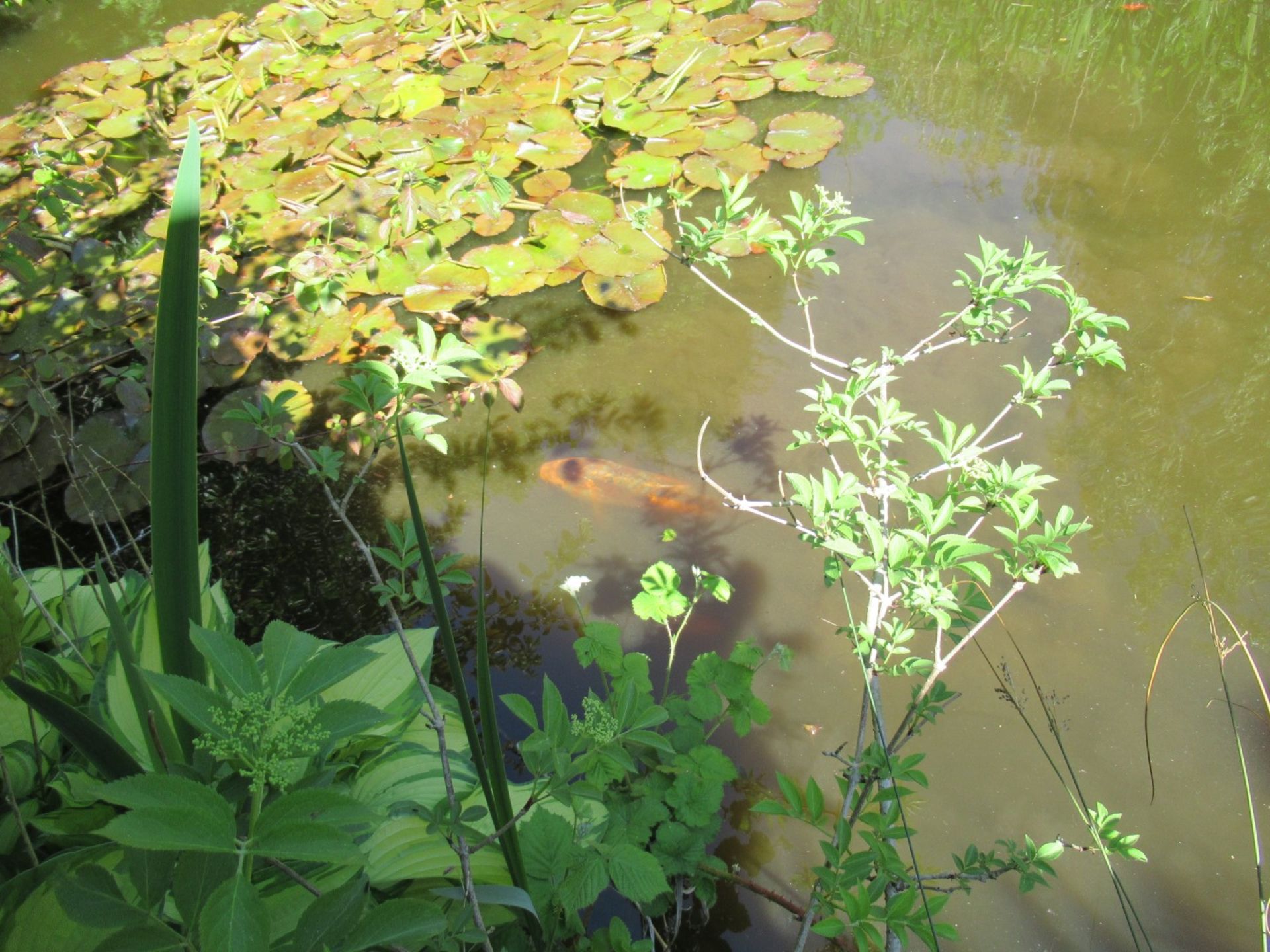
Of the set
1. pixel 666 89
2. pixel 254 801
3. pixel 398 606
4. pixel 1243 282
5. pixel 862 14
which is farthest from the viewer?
pixel 862 14

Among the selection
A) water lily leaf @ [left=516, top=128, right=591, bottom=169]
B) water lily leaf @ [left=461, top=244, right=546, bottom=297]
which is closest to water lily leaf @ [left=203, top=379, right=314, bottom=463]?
water lily leaf @ [left=461, top=244, right=546, bottom=297]

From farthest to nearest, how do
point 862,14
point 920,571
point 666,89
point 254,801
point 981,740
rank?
1. point 862,14
2. point 666,89
3. point 981,740
4. point 920,571
5. point 254,801

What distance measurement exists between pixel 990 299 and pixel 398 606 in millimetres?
1480

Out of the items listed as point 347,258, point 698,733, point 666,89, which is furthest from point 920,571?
point 666,89

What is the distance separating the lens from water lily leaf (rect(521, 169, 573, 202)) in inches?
118

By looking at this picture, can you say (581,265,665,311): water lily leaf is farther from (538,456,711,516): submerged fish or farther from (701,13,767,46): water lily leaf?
(701,13,767,46): water lily leaf

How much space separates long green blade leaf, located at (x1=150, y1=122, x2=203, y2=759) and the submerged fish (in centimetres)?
149

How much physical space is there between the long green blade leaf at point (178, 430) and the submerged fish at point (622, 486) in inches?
58.8

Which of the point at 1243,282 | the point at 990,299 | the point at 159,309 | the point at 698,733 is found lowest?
the point at 698,733

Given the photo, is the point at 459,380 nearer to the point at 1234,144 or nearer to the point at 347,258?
the point at 347,258

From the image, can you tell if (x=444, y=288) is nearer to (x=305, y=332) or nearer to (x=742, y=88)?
(x=305, y=332)

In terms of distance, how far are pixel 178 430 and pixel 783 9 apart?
13.1ft

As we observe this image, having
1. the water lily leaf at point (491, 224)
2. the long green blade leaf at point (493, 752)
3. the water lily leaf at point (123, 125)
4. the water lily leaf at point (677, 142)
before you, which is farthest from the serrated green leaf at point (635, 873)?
the water lily leaf at point (123, 125)

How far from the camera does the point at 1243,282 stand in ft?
8.11
